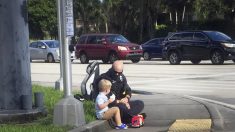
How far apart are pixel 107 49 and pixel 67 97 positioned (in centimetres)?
2433

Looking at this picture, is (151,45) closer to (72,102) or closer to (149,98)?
(149,98)

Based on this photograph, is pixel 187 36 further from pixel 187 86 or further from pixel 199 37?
pixel 187 86

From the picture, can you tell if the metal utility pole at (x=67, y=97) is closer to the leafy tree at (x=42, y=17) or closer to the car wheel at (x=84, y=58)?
the car wheel at (x=84, y=58)

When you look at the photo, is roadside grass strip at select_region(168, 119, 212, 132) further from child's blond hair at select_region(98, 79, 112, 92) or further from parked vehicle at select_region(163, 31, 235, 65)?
parked vehicle at select_region(163, 31, 235, 65)

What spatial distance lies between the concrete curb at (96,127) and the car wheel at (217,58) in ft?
60.8

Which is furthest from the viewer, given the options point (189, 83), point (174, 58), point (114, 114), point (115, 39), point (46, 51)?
point (46, 51)

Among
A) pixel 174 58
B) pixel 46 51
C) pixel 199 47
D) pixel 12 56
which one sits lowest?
pixel 46 51

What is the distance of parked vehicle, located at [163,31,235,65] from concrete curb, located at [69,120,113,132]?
18629 mm

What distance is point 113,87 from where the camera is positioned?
1070 centimetres

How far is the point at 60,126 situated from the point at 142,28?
4865cm

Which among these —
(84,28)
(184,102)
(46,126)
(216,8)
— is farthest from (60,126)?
(84,28)

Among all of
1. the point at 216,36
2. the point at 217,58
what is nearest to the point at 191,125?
the point at 217,58

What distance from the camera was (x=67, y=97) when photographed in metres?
9.66

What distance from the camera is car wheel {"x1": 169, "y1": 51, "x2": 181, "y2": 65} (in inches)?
1195
